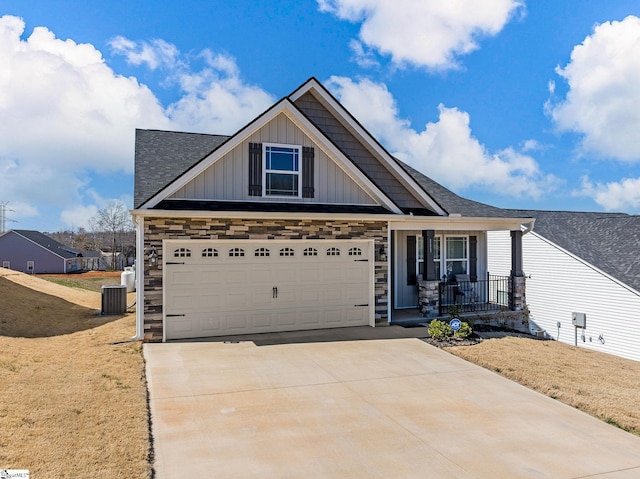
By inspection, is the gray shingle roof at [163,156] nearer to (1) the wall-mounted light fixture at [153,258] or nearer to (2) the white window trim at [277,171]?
(1) the wall-mounted light fixture at [153,258]

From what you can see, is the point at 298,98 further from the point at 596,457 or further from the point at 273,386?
the point at 596,457

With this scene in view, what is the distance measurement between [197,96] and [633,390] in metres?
16.6

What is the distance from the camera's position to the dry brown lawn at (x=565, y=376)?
21.0 ft

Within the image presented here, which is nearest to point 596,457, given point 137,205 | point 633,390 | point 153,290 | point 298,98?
point 633,390

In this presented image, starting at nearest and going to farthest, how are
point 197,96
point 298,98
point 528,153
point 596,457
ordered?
point 596,457 → point 298,98 → point 197,96 → point 528,153

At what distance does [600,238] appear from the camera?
881 inches

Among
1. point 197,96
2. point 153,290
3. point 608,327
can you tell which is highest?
point 197,96

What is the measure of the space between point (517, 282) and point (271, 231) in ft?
27.4

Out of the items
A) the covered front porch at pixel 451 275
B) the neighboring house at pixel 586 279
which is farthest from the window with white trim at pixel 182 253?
the neighboring house at pixel 586 279

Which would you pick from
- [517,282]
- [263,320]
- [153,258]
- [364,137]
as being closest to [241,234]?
[153,258]

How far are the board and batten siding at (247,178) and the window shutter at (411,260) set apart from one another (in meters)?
3.03

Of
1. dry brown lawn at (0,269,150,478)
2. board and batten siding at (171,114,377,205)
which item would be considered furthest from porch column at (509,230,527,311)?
dry brown lawn at (0,269,150,478)

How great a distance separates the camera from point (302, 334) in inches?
420

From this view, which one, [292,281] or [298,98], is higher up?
[298,98]
